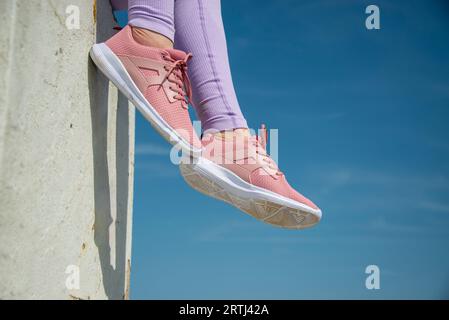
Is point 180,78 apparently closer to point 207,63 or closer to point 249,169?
point 207,63

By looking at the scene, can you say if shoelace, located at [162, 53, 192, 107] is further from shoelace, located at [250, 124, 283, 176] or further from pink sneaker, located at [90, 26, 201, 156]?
shoelace, located at [250, 124, 283, 176]

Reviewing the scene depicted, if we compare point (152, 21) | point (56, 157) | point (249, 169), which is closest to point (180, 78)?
point (152, 21)

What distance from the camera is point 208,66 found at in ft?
5.69

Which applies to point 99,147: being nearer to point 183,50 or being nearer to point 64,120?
point 64,120

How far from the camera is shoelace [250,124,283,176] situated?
1728 mm

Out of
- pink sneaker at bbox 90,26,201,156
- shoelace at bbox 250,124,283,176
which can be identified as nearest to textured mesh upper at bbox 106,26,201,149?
pink sneaker at bbox 90,26,201,156

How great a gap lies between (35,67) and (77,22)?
0.32 metres

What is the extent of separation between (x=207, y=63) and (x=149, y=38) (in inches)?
8.8

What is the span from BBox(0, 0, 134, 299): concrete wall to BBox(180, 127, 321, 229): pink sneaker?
0.33 meters

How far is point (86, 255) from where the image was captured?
151 centimetres

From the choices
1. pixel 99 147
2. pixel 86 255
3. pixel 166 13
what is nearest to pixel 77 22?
pixel 166 13

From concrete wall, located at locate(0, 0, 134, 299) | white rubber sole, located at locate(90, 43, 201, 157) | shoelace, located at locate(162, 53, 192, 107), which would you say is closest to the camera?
concrete wall, located at locate(0, 0, 134, 299)

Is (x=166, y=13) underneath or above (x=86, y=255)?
above
